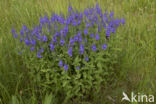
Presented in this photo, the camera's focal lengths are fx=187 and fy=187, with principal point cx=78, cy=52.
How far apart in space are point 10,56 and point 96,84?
129cm

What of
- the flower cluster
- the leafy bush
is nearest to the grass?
the leafy bush

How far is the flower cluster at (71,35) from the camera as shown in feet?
6.97

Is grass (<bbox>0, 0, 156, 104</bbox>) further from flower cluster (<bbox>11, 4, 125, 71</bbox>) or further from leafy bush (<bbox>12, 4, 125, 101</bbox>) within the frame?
flower cluster (<bbox>11, 4, 125, 71</bbox>)

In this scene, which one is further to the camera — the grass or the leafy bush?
the grass

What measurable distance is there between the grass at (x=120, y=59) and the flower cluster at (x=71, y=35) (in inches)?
18.2

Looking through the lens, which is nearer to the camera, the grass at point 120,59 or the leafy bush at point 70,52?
the leafy bush at point 70,52

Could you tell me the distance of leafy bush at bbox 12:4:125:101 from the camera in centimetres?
208

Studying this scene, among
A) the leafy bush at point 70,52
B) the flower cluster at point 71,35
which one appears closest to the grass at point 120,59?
the leafy bush at point 70,52

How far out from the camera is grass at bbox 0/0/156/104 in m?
2.32

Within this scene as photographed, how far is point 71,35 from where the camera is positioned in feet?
7.34

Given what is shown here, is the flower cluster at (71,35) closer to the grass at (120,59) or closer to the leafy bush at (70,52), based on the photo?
the leafy bush at (70,52)

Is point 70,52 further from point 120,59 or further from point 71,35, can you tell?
point 120,59

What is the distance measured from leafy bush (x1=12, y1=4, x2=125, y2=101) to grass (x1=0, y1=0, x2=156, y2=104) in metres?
0.23

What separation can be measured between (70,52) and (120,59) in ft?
3.13
